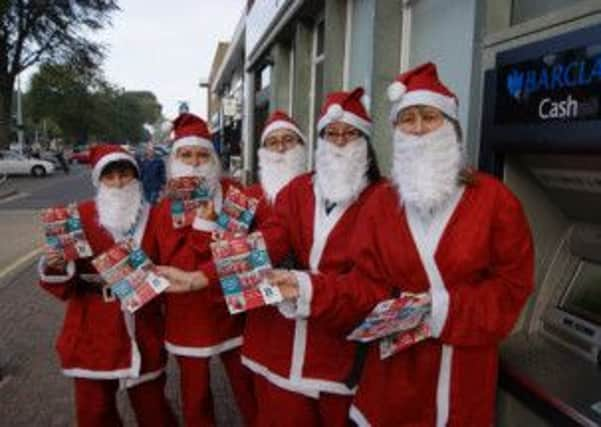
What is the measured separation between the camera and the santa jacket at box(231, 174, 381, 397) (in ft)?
9.78

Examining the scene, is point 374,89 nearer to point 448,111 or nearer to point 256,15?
point 448,111

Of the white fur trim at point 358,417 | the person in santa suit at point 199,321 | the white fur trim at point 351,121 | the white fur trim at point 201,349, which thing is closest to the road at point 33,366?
the person in santa suit at point 199,321

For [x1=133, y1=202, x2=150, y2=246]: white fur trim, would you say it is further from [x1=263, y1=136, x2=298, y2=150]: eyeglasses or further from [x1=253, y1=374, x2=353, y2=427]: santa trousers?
[x1=253, y1=374, x2=353, y2=427]: santa trousers

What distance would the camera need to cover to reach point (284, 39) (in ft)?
37.2

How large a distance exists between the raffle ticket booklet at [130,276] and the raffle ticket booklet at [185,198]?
1.60ft

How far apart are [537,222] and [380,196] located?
2.12ft

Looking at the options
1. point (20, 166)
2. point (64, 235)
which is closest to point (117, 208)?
point (64, 235)

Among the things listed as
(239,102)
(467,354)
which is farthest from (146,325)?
(239,102)

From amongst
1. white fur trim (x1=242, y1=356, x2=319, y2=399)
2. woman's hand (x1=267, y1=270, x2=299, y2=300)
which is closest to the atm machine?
white fur trim (x1=242, y1=356, x2=319, y2=399)

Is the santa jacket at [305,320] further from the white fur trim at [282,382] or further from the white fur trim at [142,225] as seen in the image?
the white fur trim at [142,225]

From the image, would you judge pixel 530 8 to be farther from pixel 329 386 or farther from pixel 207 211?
pixel 329 386

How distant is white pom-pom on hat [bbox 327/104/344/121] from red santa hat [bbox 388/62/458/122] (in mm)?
402

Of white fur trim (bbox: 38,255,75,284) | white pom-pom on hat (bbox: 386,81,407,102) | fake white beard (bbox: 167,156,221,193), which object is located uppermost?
white pom-pom on hat (bbox: 386,81,407,102)

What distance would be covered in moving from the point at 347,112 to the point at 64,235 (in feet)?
4.68
